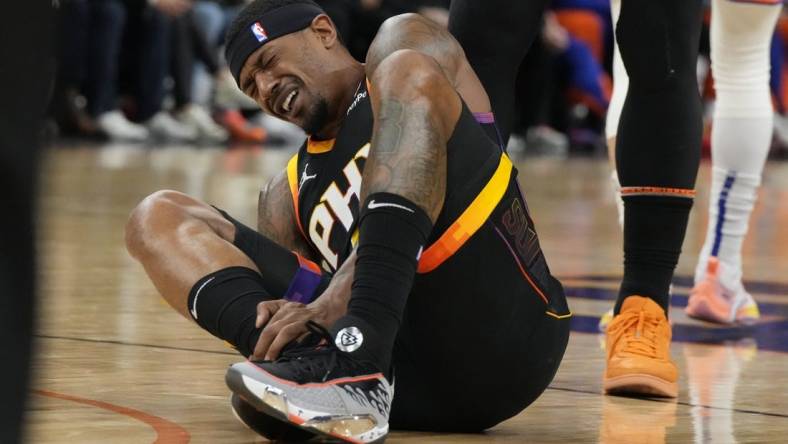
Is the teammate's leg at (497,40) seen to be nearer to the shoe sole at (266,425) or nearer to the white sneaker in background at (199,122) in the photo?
the shoe sole at (266,425)

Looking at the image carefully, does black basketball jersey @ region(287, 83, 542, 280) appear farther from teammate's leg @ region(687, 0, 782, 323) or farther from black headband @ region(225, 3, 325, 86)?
teammate's leg @ region(687, 0, 782, 323)

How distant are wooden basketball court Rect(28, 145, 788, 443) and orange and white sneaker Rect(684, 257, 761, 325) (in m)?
0.04

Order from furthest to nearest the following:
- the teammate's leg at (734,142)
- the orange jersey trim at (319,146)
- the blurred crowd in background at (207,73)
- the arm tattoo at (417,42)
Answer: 1. the blurred crowd in background at (207,73)
2. the teammate's leg at (734,142)
3. the orange jersey trim at (319,146)
4. the arm tattoo at (417,42)

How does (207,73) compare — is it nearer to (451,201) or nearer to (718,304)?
(718,304)

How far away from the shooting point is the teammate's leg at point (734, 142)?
137 inches

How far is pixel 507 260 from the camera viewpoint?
2160 millimetres

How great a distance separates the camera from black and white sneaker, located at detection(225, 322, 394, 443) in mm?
1902

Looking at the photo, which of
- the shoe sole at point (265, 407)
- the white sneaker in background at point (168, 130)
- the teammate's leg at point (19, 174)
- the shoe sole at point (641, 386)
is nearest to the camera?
the teammate's leg at point (19, 174)

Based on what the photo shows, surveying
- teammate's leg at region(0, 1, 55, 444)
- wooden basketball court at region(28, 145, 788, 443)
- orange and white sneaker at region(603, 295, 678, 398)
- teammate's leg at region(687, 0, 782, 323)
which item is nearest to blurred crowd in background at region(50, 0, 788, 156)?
wooden basketball court at region(28, 145, 788, 443)

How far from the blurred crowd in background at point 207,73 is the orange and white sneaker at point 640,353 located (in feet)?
24.8

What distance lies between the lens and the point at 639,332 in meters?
2.66

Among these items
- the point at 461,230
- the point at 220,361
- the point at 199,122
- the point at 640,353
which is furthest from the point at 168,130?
the point at 461,230

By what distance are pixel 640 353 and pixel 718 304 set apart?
0.97 metres

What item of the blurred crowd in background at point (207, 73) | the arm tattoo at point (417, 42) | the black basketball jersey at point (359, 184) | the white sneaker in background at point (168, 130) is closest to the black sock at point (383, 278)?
the black basketball jersey at point (359, 184)
